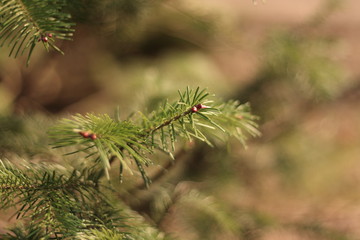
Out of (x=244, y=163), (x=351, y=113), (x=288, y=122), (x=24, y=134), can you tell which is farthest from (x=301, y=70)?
(x=351, y=113)

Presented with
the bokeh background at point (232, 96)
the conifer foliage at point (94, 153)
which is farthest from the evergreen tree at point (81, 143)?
the bokeh background at point (232, 96)

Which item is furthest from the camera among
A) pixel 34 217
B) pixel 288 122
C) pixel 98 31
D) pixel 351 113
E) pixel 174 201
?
pixel 351 113

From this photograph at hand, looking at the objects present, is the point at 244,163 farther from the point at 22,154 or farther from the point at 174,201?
the point at 22,154

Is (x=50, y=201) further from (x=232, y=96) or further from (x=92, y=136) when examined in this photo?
(x=232, y=96)

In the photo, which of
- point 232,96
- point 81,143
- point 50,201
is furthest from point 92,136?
point 232,96

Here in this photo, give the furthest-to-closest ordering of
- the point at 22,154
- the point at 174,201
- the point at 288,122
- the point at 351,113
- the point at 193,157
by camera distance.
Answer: the point at 351,113, the point at 288,122, the point at 193,157, the point at 174,201, the point at 22,154

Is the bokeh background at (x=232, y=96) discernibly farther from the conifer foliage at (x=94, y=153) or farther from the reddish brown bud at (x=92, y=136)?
the reddish brown bud at (x=92, y=136)

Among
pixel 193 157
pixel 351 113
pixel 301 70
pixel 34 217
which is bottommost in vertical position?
pixel 34 217

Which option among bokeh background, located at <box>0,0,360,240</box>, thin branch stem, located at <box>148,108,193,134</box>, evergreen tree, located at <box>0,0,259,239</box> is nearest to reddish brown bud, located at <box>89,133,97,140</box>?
evergreen tree, located at <box>0,0,259,239</box>
